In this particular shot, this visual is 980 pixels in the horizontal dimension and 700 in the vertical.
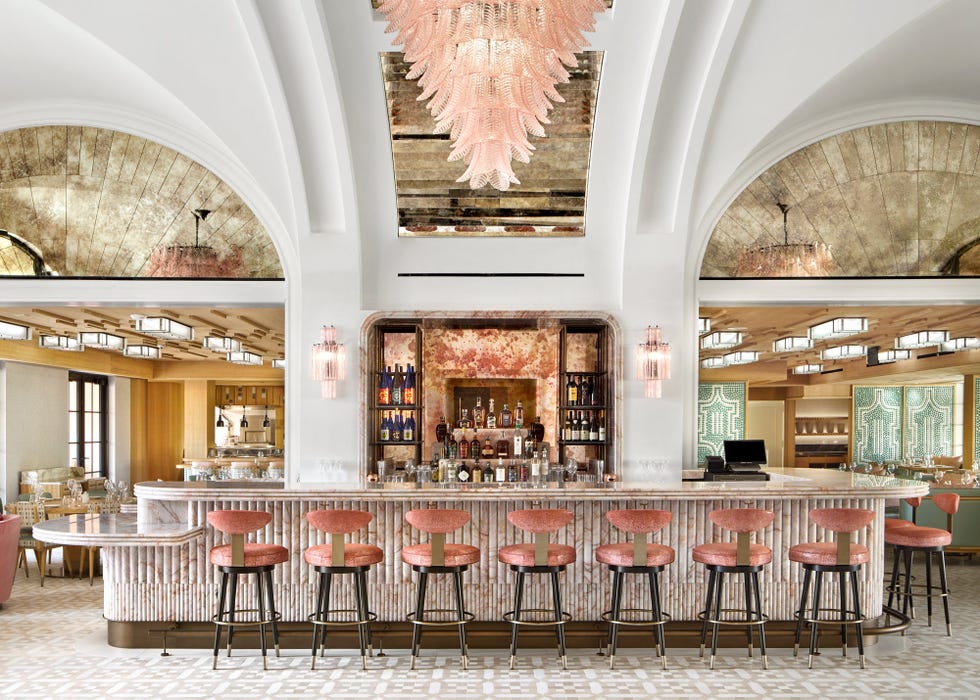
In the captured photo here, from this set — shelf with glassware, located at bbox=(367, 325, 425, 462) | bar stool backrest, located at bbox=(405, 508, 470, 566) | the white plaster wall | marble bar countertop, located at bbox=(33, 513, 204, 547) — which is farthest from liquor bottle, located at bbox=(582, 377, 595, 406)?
the white plaster wall

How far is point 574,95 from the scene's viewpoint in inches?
283

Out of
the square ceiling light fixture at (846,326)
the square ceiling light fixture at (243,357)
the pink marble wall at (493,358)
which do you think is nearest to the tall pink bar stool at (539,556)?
the pink marble wall at (493,358)

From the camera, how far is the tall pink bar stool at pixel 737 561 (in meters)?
5.62

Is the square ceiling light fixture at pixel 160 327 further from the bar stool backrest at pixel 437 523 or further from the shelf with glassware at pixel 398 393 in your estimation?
the bar stool backrest at pixel 437 523

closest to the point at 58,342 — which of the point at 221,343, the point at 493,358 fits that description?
the point at 221,343

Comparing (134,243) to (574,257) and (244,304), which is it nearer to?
(244,304)

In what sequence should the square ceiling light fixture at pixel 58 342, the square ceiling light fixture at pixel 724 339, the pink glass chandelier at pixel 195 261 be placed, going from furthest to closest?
the square ceiling light fixture at pixel 58 342 → the square ceiling light fixture at pixel 724 339 → the pink glass chandelier at pixel 195 261

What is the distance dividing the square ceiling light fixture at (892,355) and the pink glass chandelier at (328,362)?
10489mm

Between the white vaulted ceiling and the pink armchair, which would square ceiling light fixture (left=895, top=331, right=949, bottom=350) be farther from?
the pink armchair

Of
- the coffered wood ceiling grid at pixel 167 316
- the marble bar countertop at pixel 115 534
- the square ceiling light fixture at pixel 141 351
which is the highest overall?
the coffered wood ceiling grid at pixel 167 316

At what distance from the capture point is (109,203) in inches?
320

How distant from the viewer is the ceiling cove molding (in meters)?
7.93

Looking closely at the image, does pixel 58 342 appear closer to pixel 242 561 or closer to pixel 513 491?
pixel 242 561

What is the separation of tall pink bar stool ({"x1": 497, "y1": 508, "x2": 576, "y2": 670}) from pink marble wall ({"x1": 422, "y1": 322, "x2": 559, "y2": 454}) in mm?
3508
